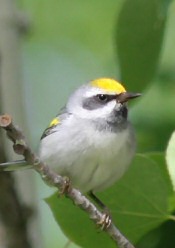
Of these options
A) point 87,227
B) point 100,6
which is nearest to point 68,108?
point 87,227

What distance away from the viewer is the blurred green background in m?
1.54

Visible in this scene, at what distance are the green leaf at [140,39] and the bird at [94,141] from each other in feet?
0.14

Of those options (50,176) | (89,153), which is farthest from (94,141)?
(50,176)

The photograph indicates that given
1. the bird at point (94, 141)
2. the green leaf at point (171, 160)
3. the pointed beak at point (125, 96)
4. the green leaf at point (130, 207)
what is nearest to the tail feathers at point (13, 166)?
the bird at point (94, 141)

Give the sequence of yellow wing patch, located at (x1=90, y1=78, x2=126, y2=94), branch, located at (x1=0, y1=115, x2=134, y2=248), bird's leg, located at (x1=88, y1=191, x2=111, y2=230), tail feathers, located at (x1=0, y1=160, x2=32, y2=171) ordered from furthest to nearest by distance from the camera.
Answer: yellow wing patch, located at (x1=90, y1=78, x2=126, y2=94)
tail feathers, located at (x1=0, y1=160, x2=32, y2=171)
bird's leg, located at (x1=88, y1=191, x2=111, y2=230)
branch, located at (x1=0, y1=115, x2=134, y2=248)

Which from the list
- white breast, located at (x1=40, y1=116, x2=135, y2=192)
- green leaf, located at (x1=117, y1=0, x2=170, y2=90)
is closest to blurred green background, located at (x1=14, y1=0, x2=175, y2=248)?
green leaf, located at (x1=117, y1=0, x2=170, y2=90)

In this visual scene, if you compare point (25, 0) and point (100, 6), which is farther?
point (25, 0)

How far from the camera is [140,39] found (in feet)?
5.06

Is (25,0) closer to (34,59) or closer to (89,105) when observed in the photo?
(34,59)

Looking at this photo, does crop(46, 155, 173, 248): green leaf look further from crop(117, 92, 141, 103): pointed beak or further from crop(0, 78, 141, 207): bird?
crop(117, 92, 141, 103): pointed beak

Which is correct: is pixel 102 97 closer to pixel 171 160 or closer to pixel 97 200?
pixel 97 200

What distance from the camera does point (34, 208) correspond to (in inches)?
63.4

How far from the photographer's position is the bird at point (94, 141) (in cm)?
155

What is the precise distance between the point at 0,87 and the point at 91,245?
43cm
